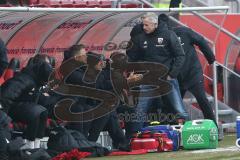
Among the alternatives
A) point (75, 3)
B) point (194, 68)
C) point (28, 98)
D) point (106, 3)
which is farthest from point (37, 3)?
point (28, 98)

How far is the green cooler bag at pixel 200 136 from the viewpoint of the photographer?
1590 centimetres

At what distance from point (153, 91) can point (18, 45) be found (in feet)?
7.42

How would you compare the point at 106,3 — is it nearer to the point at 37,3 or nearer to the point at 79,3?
the point at 79,3

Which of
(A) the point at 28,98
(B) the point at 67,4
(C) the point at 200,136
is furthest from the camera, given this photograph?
(B) the point at 67,4

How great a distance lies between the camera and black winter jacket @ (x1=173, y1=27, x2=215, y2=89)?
57.1ft

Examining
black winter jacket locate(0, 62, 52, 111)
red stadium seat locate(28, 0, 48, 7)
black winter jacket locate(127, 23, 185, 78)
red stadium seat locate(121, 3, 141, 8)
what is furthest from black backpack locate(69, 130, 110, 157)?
red stadium seat locate(121, 3, 141, 8)

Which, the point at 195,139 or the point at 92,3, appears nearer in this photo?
the point at 195,139

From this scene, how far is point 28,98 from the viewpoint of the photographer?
15000mm

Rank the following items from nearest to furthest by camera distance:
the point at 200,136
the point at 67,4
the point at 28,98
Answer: the point at 28,98 < the point at 200,136 < the point at 67,4

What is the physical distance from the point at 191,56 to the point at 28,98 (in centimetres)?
365

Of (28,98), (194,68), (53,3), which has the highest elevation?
(53,3)

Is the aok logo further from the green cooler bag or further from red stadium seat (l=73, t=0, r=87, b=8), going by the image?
red stadium seat (l=73, t=0, r=87, b=8)

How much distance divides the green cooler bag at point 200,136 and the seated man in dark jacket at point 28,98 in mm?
2367

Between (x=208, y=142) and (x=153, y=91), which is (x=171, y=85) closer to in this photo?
(x=153, y=91)
